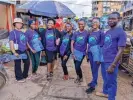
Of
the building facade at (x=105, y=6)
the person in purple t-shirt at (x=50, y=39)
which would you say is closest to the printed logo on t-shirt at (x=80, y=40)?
the person in purple t-shirt at (x=50, y=39)

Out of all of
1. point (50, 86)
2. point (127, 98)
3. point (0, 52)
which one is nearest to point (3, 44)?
point (0, 52)

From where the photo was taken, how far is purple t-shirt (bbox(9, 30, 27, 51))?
5918 millimetres

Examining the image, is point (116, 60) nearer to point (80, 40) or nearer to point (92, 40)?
point (92, 40)

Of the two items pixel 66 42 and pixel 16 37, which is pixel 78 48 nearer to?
pixel 66 42

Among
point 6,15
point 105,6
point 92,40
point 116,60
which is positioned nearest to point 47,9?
point 6,15

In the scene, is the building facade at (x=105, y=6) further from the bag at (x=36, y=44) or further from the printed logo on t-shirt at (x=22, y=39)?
the printed logo on t-shirt at (x=22, y=39)

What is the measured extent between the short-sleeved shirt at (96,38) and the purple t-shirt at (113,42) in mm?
912

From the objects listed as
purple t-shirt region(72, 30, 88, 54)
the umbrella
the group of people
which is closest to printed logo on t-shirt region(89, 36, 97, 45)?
the group of people

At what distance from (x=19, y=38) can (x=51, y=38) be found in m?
0.88

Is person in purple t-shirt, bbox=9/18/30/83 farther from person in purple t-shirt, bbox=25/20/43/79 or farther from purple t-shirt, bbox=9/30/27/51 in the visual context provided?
person in purple t-shirt, bbox=25/20/43/79

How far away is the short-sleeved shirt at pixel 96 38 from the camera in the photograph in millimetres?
5461

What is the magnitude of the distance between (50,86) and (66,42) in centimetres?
120

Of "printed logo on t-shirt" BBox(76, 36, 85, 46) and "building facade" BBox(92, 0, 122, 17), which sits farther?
"building facade" BBox(92, 0, 122, 17)

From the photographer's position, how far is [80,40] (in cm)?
583
